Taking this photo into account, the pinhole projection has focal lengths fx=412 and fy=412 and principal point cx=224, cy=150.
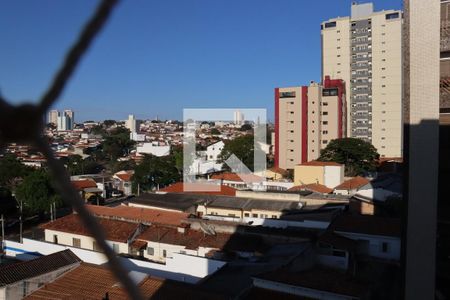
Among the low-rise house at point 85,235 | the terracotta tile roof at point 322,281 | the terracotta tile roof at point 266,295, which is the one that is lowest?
the low-rise house at point 85,235

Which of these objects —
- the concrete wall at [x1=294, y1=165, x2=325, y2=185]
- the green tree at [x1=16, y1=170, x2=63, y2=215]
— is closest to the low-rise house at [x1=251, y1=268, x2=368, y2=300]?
the green tree at [x1=16, y1=170, x2=63, y2=215]

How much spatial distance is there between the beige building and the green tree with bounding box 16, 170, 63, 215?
59.3ft

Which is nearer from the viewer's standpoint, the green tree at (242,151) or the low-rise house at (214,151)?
the green tree at (242,151)

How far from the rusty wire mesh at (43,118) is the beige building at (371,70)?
25245mm

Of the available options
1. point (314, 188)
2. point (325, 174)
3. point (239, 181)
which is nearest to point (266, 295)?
point (314, 188)

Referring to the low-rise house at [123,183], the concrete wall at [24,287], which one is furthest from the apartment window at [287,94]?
the concrete wall at [24,287]

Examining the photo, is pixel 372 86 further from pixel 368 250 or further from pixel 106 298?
pixel 106 298

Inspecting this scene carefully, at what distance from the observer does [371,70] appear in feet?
81.1

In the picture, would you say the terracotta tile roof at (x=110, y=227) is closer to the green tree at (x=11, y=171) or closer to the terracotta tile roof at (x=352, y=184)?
the green tree at (x=11, y=171)

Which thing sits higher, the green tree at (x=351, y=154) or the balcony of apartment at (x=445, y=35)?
the balcony of apartment at (x=445, y=35)

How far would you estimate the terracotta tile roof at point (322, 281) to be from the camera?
4.68 meters

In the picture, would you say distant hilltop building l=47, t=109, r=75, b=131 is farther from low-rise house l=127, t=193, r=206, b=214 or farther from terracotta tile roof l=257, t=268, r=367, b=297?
terracotta tile roof l=257, t=268, r=367, b=297

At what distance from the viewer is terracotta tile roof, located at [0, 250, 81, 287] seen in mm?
5227

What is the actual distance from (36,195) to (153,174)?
5.76 m
